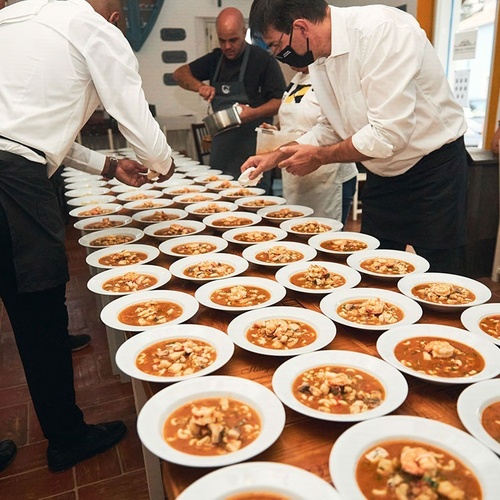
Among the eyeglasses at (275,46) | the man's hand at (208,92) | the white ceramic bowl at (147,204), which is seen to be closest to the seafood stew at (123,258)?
the white ceramic bowl at (147,204)

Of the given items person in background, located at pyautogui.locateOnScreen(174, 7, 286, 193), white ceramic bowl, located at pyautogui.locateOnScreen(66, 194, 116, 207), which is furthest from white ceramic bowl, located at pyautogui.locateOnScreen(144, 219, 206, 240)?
person in background, located at pyautogui.locateOnScreen(174, 7, 286, 193)

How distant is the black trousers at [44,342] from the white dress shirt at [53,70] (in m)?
0.19

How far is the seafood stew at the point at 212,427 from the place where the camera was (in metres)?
0.91

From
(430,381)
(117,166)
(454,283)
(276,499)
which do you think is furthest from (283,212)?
(276,499)

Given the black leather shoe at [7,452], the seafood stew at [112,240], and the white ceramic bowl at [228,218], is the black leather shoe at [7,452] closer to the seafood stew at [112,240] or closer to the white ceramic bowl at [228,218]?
the seafood stew at [112,240]

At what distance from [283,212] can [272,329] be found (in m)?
1.37

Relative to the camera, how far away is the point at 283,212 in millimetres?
2623

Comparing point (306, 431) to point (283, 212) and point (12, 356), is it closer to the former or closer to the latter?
point (283, 212)

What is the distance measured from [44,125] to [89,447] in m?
1.41

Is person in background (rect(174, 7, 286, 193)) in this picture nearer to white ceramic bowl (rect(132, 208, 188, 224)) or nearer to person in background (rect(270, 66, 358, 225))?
person in background (rect(270, 66, 358, 225))

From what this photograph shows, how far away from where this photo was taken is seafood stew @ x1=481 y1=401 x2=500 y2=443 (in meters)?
0.93

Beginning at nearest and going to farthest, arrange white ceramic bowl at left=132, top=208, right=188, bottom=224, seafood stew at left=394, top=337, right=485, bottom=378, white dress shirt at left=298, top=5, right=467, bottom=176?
seafood stew at left=394, top=337, right=485, bottom=378 < white dress shirt at left=298, top=5, right=467, bottom=176 < white ceramic bowl at left=132, top=208, right=188, bottom=224

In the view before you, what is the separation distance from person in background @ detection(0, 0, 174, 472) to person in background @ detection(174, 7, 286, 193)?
2.11m

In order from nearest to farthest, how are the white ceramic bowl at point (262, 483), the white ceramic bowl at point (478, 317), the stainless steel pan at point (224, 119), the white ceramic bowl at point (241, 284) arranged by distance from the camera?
the white ceramic bowl at point (262, 483)
the white ceramic bowl at point (478, 317)
the white ceramic bowl at point (241, 284)
the stainless steel pan at point (224, 119)
